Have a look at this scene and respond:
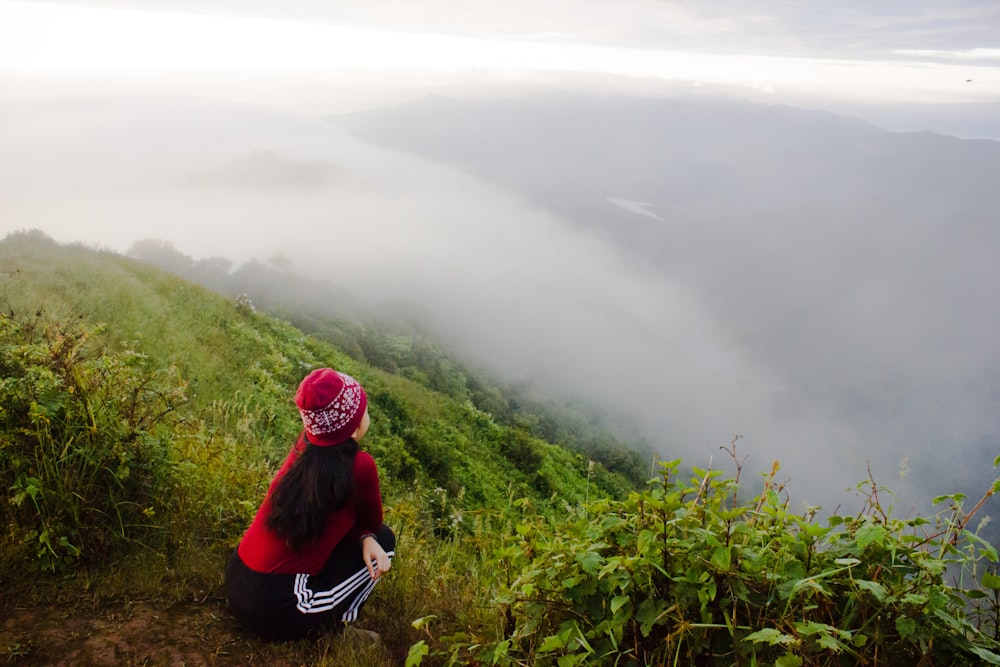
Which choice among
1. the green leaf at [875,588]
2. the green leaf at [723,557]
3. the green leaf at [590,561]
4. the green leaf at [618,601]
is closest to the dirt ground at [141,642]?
the green leaf at [590,561]

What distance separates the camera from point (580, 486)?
83.2 feet

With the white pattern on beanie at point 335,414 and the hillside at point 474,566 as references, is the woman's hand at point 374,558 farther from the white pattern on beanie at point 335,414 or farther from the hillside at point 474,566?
the white pattern on beanie at point 335,414

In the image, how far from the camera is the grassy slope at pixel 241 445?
145 inches

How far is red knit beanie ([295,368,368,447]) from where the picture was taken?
3158 millimetres

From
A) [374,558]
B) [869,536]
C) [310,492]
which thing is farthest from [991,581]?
[310,492]

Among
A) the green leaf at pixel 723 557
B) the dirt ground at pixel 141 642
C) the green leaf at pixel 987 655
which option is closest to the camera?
the green leaf at pixel 987 655

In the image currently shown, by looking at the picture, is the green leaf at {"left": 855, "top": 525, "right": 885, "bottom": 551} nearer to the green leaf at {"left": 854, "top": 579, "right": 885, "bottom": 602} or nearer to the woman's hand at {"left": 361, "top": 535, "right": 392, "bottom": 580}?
the green leaf at {"left": 854, "top": 579, "right": 885, "bottom": 602}

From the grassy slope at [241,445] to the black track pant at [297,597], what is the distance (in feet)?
0.57

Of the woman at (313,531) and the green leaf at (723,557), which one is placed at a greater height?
the green leaf at (723,557)

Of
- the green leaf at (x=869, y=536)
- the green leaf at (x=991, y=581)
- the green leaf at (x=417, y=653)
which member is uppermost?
the green leaf at (x=869, y=536)

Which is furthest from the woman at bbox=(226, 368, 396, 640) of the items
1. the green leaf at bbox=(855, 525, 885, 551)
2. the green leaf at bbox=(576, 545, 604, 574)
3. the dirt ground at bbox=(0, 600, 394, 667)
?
the green leaf at bbox=(855, 525, 885, 551)

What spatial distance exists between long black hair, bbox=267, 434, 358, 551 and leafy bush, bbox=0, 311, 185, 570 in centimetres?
112

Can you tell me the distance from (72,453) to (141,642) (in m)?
1.22

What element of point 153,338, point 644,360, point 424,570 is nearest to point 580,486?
point 153,338
